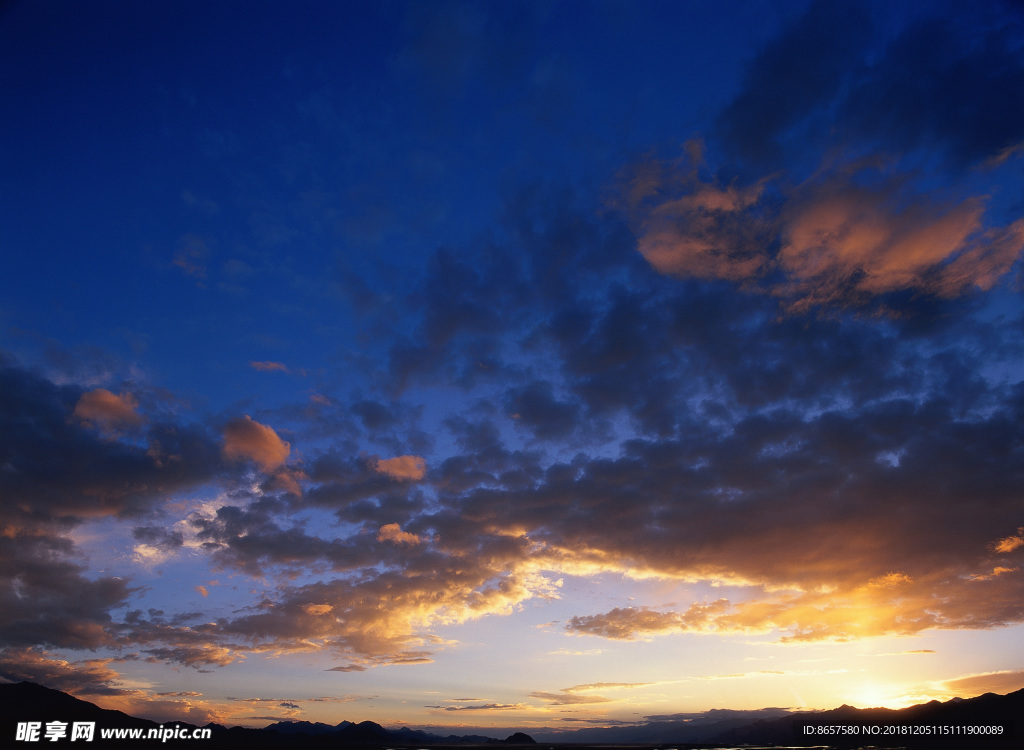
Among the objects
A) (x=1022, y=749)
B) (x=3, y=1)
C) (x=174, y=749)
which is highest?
(x=3, y=1)

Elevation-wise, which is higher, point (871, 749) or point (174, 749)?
point (174, 749)

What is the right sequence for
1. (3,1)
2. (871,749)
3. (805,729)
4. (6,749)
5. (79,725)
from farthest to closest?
(871,749) < (805,729) < (6,749) < (79,725) < (3,1)

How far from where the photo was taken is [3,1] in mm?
35562

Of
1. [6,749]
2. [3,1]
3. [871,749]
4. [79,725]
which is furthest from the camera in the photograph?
[871,749]

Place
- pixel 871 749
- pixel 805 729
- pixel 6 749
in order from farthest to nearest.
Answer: pixel 871 749 → pixel 805 729 → pixel 6 749

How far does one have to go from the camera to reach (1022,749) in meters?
196

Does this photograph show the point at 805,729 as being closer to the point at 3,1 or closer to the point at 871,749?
the point at 871,749

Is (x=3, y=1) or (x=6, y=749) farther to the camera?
(x=6, y=749)

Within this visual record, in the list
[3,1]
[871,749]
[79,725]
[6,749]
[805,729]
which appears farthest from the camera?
[871,749]

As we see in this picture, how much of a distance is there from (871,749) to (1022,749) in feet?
210

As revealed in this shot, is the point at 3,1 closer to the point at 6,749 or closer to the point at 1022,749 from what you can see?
the point at 6,749

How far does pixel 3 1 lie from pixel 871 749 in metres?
281

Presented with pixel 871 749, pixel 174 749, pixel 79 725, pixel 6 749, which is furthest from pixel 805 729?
pixel 6 749

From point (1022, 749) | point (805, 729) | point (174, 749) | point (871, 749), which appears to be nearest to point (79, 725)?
point (174, 749)
